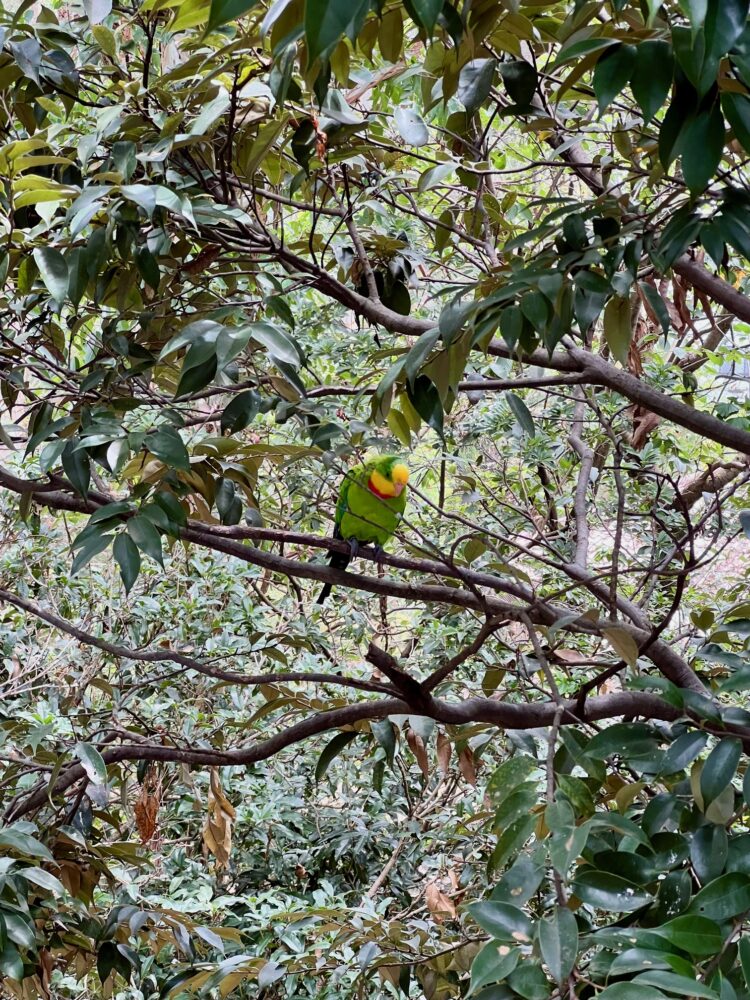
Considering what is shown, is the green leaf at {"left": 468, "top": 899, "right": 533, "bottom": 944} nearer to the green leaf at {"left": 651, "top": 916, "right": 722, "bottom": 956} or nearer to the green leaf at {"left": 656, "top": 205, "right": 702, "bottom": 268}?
the green leaf at {"left": 651, "top": 916, "right": 722, "bottom": 956}

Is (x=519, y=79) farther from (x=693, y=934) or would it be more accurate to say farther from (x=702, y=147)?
(x=693, y=934)

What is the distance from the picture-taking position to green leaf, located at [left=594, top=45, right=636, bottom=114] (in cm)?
73

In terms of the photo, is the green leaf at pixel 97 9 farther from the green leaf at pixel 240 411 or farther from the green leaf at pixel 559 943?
the green leaf at pixel 559 943

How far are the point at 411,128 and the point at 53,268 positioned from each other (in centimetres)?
49

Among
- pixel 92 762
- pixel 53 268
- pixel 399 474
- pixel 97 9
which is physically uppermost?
pixel 97 9

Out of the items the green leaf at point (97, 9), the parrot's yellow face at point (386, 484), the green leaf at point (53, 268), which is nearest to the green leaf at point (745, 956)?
the green leaf at point (53, 268)

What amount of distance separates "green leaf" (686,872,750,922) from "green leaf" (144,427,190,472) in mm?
633

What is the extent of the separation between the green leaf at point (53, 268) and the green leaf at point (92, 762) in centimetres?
61

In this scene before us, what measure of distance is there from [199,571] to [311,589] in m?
0.44

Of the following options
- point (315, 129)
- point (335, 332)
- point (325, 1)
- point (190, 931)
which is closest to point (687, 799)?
point (325, 1)

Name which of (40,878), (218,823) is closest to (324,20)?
(40,878)

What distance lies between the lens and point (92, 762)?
1288 mm

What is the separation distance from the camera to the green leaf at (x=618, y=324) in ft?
3.88

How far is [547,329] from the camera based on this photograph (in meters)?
0.92
